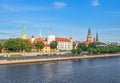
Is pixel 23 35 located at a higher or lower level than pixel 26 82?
higher

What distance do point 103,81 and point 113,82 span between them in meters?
1.71

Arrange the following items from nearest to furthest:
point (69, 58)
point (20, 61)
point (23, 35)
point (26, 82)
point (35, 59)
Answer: point (26, 82) < point (20, 61) < point (35, 59) < point (69, 58) < point (23, 35)

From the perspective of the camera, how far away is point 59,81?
4494 centimetres

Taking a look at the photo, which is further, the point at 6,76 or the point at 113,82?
the point at 6,76

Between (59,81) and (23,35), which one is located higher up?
(23,35)

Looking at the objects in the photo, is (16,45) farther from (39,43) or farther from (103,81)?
(103,81)

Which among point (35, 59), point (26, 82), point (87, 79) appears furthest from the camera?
point (35, 59)

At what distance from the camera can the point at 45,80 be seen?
46094 mm

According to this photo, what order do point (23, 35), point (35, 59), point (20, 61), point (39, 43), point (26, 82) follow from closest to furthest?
point (26, 82), point (20, 61), point (35, 59), point (39, 43), point (23, 35)

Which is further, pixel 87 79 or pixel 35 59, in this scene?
pixel 35 59

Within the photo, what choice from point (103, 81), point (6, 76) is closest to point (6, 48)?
point (6, 76)

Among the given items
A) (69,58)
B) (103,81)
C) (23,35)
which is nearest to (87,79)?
(103,81)

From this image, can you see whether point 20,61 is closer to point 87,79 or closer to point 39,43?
point 87,79

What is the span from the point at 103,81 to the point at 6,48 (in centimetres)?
8071
